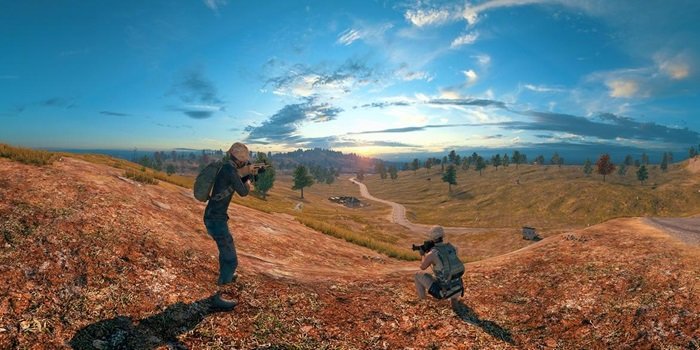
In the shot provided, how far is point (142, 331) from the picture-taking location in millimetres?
6922

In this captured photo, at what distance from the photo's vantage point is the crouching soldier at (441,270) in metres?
8.96

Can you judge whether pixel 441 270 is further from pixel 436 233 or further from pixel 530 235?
pixel 530 235

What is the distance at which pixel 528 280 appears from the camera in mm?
10781

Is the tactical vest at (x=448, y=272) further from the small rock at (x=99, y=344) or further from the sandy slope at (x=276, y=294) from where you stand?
the small rock at (x=99, y=344)

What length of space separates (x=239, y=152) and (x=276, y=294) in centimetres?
372

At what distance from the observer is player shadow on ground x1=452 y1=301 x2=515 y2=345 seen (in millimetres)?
8195

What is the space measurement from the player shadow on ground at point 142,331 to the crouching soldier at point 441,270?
17.5 feet

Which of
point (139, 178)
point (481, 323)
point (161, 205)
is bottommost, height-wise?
point (481, 323)

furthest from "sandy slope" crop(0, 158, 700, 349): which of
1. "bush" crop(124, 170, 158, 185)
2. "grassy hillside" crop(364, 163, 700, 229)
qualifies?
"grassy hillside" crop(364, 163, 700, 229)

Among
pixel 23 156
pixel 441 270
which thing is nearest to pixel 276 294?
pixel 441 270

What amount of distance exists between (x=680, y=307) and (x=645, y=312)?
746 millimetres

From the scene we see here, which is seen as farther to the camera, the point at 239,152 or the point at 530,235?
the point at 530,235

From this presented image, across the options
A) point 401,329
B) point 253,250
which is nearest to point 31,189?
point 253,250

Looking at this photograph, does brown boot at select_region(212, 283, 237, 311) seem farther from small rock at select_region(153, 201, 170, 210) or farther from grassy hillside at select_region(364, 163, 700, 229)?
grassy hillside at select_region(364, 163, 700, 229)
